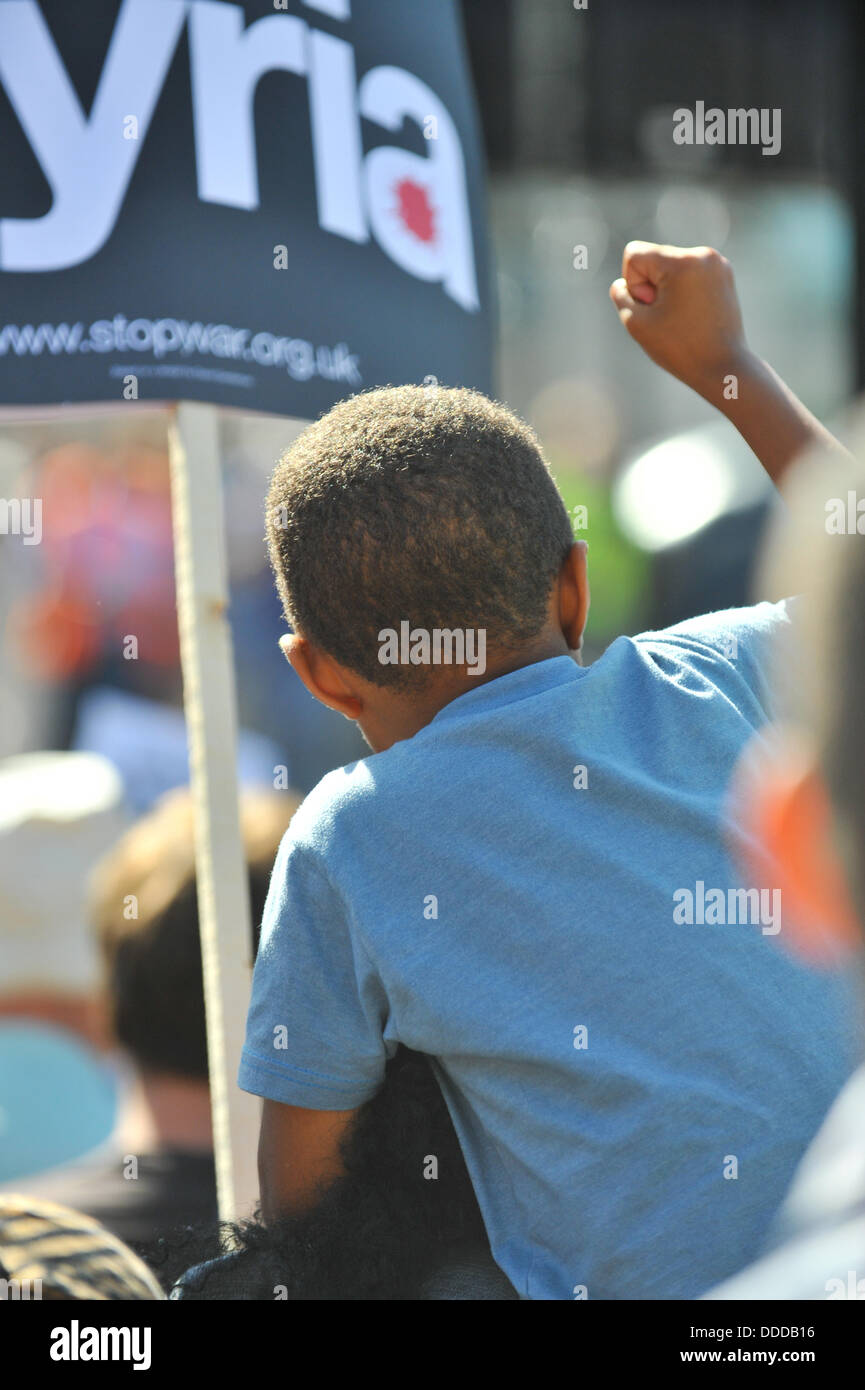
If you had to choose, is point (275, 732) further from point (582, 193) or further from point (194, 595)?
point (582, 193)

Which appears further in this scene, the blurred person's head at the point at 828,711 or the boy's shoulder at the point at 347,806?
the boy's shoulder at the point at 347,806

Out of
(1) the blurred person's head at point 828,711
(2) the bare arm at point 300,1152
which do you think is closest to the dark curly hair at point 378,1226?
(2) the bare arm at point 300,1152

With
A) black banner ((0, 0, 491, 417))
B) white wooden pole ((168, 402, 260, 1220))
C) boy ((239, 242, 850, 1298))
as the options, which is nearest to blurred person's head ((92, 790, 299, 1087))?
white wooden pole ((168, 402, 260, 1220))

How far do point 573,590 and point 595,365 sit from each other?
5.98m

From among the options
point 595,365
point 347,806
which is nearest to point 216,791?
point 347,806

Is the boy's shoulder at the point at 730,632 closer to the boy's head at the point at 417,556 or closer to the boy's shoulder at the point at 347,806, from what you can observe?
the boy's head at the point at 417,556

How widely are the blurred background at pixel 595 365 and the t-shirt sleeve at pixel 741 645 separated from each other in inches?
83.7

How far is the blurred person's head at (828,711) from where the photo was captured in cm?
72

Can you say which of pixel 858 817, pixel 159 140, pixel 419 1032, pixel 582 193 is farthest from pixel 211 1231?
pixel 582 193

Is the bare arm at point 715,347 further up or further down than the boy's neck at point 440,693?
further up

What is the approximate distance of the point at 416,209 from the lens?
7.09 ft

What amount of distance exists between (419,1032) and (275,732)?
97.3 inches

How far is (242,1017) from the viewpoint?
182cm

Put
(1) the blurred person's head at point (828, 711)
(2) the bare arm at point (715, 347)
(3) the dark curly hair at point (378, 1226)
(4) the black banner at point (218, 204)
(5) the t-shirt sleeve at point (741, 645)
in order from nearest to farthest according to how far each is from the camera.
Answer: (1) the blurred person's head at point (828, 711)
(3) the dark curly hair at point (378, 1226)
(5) the t-shirt sleeve at point (741, 645)
(2) the bare arm at point (715, 347)
(4) the black banner at point (218, 204)
